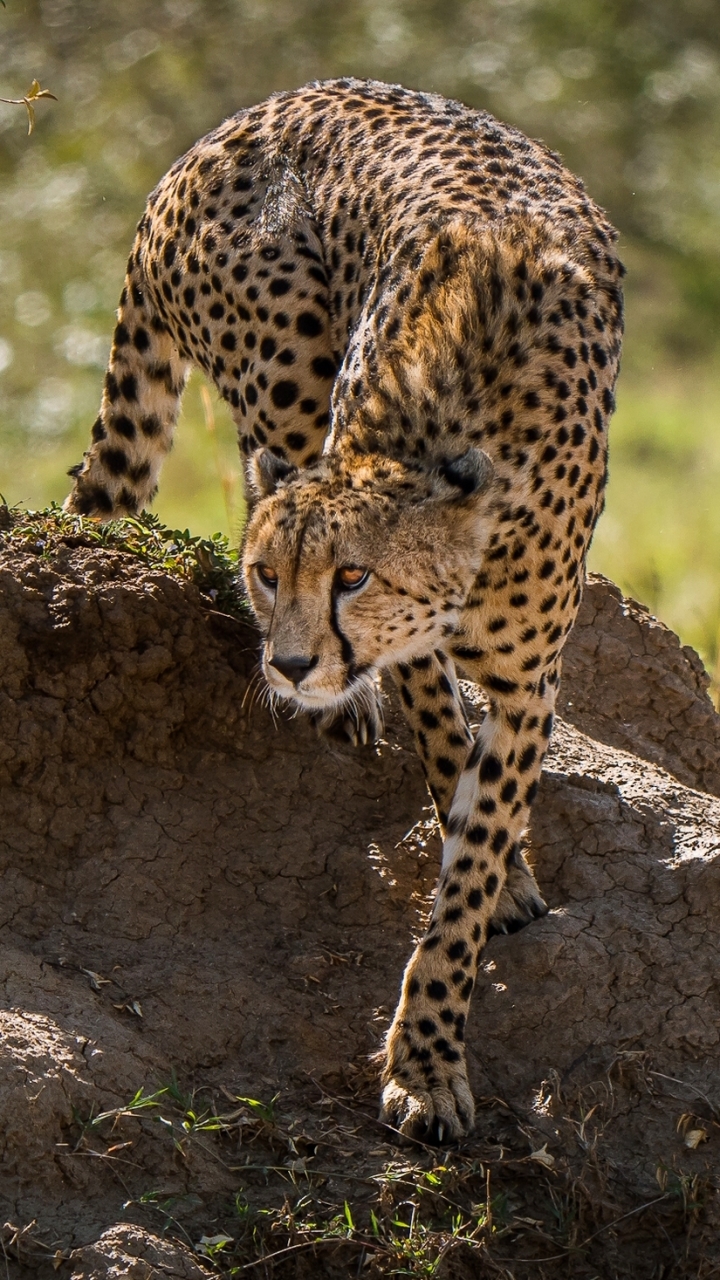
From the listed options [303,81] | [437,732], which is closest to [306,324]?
[437,732]

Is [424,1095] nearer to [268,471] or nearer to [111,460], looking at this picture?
[268,471]

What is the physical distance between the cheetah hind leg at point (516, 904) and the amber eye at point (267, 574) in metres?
0.92

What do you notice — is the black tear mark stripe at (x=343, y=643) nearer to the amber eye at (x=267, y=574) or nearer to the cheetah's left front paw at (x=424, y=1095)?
the amber eye at (x=267, y=574)

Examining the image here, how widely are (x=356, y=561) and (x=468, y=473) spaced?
0.30 meters

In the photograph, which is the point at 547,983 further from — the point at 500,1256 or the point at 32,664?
the point at 32,664

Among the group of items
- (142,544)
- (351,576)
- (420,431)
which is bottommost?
(142,544)

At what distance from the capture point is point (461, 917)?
12.3 ft

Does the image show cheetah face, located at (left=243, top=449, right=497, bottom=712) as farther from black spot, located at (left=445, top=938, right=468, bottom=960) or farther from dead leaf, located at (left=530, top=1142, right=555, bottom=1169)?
dead leaf, located at (left=530, top=1142, right=555, bottom=1169)

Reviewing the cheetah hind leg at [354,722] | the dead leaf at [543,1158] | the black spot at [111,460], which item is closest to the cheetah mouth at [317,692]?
the cheetah hind leg at [354,722]

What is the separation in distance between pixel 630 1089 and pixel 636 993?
0.22m

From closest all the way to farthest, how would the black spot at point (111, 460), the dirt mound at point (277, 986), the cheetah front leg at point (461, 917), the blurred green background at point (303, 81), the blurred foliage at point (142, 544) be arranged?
the dirt mound at point (277, 986) → the cheetah front leg at point (461, 917) → the blurred foliage at point (142, 544) → the black spot at point (111, 460) → the blurred green background at point (303, 81)

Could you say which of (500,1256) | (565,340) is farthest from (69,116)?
(500,1256)

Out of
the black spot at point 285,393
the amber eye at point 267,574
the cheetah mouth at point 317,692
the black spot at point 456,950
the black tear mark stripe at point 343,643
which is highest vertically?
the black spot at point 285,393

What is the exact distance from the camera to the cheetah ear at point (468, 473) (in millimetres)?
3424
